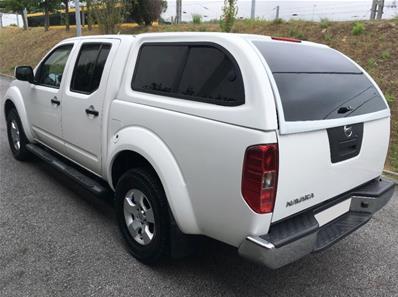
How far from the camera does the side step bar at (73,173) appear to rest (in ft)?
12.0

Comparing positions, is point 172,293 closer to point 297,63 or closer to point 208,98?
point 208,98

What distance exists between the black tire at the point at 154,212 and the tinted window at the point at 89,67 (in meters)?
1.03

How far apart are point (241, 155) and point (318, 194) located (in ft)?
2.27

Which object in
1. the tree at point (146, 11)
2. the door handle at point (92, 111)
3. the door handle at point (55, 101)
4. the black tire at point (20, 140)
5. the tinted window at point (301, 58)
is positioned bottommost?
the black tire at point (20, 140)

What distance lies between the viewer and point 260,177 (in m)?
2.22

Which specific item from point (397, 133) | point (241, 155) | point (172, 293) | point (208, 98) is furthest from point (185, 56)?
point (397, 133)

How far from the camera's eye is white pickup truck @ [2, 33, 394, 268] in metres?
2.29

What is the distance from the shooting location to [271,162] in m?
2.22

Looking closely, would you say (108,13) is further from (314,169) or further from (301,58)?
(314,169)

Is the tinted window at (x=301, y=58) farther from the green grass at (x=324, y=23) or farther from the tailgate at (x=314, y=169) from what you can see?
the green grass at (x=324, y=23)

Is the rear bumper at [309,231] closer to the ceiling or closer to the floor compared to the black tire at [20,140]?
closer to the ceiling

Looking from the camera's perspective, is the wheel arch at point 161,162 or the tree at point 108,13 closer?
the wheel arch at point 161,162

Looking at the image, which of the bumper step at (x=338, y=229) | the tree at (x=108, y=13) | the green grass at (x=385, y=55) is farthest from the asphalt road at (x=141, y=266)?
the tree at (x=108, y=13)

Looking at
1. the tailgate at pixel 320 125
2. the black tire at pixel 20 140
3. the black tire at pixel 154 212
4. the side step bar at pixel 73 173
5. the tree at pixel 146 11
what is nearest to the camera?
the tailgate at pixel 320 125
